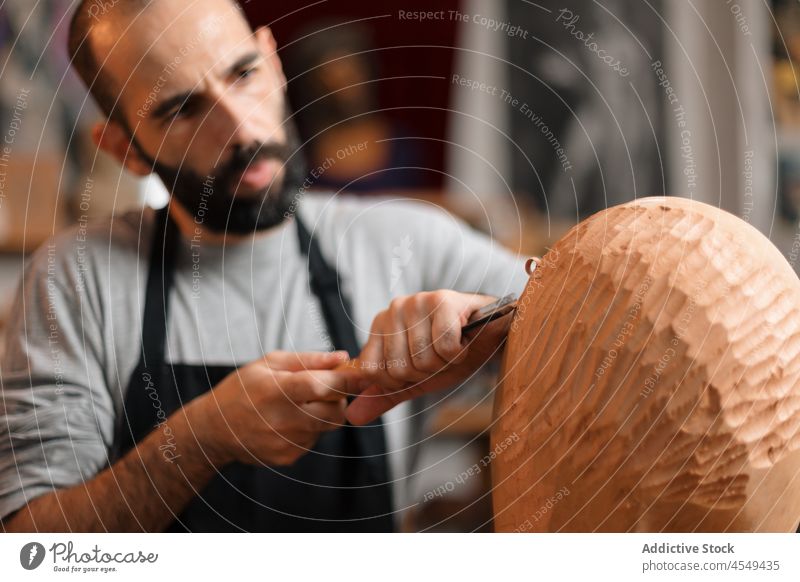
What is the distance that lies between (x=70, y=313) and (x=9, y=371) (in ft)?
0.14

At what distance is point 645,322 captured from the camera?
237mm

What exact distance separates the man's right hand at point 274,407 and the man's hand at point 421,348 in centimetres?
1

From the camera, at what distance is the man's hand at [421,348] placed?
29 centimetres

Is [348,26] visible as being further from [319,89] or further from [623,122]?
[623,122]
